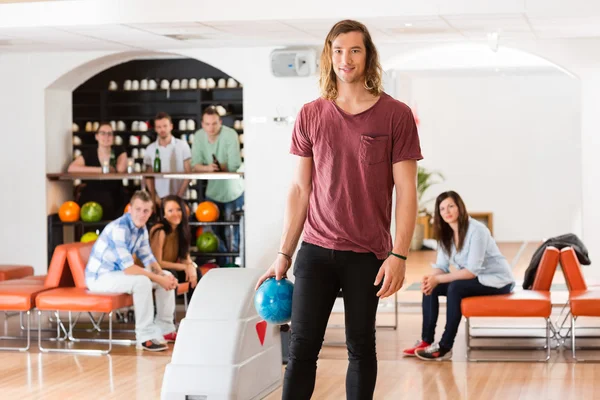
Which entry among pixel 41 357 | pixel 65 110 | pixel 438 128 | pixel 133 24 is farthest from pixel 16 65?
pixel 438 128

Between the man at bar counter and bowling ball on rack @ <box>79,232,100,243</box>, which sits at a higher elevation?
the man at bar counter

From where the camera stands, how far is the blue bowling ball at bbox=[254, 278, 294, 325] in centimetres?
352

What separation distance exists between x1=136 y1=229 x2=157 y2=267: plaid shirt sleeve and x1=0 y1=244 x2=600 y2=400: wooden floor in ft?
2.14

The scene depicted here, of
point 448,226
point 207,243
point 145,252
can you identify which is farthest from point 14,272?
point 448,226

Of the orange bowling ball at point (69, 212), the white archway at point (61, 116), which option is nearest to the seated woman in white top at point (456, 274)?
the white archway at point (61, 116)

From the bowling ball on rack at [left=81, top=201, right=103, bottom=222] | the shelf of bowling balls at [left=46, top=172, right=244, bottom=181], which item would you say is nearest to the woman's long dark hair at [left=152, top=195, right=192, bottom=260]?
the shelf of bowling balls at [left=46, top=172, right=244, bottom=181]

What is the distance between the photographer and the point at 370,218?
3.30m

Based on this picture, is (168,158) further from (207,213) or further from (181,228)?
(181,228)

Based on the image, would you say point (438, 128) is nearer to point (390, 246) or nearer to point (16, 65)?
point (16, 65)

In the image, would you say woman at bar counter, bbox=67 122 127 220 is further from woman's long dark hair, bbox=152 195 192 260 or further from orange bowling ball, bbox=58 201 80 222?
woman's long dark hair, bbox=152 195 192 260

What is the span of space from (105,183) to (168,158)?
1.01 m

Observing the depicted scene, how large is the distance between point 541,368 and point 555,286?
4.18m

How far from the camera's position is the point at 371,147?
3258mm

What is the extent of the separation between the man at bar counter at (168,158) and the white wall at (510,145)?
23.5 feet
